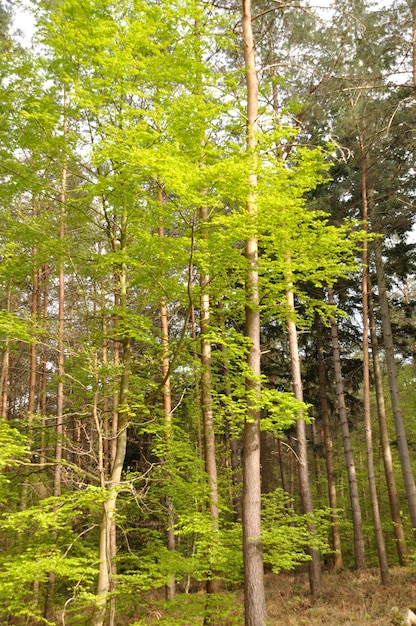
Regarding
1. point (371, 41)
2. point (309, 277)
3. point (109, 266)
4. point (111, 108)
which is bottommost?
point (309, 277)

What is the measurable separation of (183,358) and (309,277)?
3.11 m

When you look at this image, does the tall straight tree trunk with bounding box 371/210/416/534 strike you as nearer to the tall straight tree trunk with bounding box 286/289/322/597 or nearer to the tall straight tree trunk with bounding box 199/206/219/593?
the tall straight tree trunk with bounding box 286/289/322/597

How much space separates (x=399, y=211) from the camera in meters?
16.2

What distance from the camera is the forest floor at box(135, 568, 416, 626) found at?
8.55 m

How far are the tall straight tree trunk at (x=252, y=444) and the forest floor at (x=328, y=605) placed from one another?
1.63 m

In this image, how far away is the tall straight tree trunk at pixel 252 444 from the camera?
6.93m

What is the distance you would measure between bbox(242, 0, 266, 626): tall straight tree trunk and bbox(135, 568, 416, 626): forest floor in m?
1.63

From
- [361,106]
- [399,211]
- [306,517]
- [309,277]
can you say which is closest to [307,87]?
[361,106]

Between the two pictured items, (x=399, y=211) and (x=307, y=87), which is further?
(x=399, y=211)

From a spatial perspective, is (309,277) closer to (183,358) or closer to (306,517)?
(183,358)

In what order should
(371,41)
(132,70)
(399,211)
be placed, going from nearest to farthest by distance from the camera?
1. (132,70)
2. (371,41)
3. (399,211)

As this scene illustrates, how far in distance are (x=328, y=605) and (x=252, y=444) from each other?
7.20 meters

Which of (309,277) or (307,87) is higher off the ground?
(307,87)

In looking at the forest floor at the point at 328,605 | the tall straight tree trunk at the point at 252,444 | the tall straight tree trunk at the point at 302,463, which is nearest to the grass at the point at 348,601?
the forest floor at the point at 328,605
